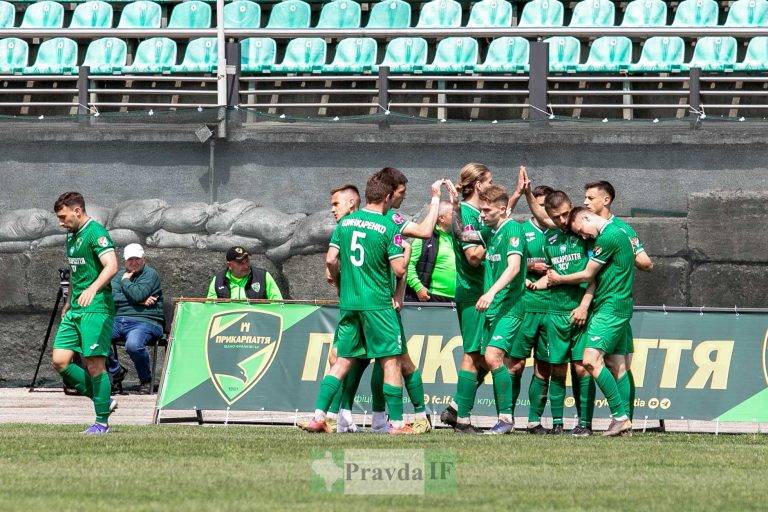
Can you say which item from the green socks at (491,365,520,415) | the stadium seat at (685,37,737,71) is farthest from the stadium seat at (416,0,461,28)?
the green socks at (491,365,520,415)

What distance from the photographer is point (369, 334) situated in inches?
425

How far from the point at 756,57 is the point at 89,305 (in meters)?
11.4

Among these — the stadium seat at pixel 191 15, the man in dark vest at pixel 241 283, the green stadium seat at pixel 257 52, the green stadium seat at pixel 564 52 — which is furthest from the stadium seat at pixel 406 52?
the man in dark vest at pixel 241 283

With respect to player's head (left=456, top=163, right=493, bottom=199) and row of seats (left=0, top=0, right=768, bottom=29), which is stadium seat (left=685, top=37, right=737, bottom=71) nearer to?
row of seats (left=0, top=0, right=768, bottom=29)

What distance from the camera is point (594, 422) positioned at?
42.7 ft

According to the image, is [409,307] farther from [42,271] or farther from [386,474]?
[42,271]

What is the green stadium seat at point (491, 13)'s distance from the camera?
20453 millimetres

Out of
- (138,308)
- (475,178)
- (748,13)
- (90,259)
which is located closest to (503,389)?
(475,178)

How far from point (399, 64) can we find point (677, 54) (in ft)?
12.6

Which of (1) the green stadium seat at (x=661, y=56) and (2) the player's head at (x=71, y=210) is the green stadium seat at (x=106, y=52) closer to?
(1) the green stadium seat at (x=661, y=56)

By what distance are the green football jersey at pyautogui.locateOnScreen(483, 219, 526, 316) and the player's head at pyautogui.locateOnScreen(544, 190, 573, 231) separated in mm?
314

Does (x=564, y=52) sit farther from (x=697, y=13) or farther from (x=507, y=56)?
(x=697, y=13)

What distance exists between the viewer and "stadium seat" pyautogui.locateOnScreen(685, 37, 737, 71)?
61.5ft

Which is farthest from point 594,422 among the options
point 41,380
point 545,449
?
point 41,380
